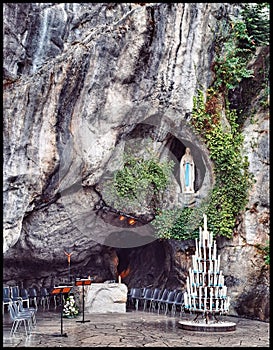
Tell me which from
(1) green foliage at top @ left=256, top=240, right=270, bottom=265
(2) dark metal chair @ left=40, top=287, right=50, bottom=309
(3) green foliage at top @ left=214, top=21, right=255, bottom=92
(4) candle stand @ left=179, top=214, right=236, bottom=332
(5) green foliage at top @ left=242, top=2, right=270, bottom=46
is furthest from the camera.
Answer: (5) green foliage at top @ left=242, top=2, right=270, bottom=46

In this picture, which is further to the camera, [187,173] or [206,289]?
[187,173]

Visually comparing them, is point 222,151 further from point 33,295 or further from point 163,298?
point 33,295

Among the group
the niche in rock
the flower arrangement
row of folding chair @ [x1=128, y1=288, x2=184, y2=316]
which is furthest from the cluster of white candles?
the niche in rock

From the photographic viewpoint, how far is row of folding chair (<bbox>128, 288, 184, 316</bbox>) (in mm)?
14875

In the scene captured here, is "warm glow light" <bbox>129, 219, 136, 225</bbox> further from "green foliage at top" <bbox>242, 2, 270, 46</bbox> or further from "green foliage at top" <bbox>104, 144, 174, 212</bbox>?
"green foliage at top" <bbox>242, 2, 270, 46</bbox>

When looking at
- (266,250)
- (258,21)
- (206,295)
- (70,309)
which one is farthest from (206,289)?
(258,21)

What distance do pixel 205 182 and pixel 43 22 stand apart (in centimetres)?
633

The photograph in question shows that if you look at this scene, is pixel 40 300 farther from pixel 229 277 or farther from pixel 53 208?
pixel 229 277

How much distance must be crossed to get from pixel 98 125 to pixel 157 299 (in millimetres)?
4992

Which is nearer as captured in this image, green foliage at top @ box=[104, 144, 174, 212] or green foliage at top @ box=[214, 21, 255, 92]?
green foliage at top @ box=[104, 144, 174, 212]

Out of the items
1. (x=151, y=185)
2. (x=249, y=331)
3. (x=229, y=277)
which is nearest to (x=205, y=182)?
(x=151, y=185)

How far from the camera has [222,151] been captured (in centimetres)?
1527

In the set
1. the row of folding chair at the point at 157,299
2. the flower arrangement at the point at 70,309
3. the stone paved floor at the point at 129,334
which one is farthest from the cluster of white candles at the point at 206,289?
the flower arrangement at the point at 70,309

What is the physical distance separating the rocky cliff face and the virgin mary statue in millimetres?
231
